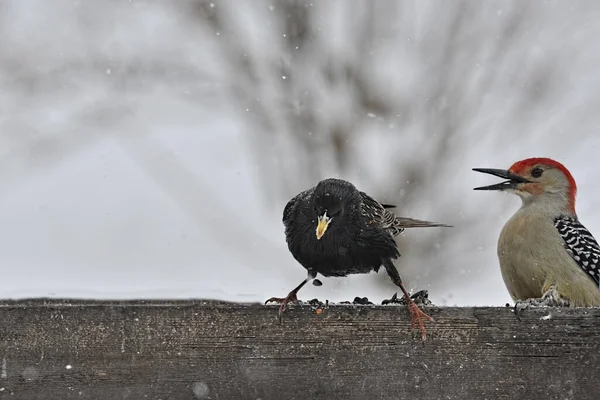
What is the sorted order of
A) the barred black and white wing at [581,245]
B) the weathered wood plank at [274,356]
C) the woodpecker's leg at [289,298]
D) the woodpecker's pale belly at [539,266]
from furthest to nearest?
the barred black and white wing at [581,245]
the woodpecker's pale belly at [539,266]
the woodpecker's leg at [289,298]
the weathered wood plank at [274,356]

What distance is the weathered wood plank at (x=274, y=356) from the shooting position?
2383mm

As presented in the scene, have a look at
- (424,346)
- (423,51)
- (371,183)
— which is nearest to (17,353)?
(424,346)

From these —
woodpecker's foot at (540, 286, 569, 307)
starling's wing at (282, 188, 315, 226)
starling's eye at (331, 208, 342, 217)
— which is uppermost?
Result: starling's wing at (282, 188, 315, 226)

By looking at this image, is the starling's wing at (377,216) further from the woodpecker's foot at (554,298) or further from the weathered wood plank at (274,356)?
the weathered wood plank at (274,356)

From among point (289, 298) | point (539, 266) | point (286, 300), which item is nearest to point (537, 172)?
point (539, 266)

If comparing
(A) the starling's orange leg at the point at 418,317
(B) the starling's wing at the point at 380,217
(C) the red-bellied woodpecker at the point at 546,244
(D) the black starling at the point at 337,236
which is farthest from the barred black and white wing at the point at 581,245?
(A) the starling's orange leg at the point at 418,317

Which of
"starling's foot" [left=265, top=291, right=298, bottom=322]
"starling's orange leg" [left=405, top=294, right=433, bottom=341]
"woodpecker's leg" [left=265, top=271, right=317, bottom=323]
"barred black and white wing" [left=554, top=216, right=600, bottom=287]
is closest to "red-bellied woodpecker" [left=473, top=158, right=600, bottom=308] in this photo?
"barred black and white wing" [left=554, top=216, right=600, bottom=287]

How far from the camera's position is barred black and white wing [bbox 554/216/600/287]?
13.1 feet

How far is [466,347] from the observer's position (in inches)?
94.9

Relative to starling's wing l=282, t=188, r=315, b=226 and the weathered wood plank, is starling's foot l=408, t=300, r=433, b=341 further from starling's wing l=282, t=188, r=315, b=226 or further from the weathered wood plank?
starling's wing l=282, t=188, r=315, b=226

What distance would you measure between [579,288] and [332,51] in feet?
14.1

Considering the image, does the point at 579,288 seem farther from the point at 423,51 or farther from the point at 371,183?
the point at 423,51

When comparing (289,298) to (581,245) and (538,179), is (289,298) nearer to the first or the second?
(581,245)

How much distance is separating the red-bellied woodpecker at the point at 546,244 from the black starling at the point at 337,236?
62cm
